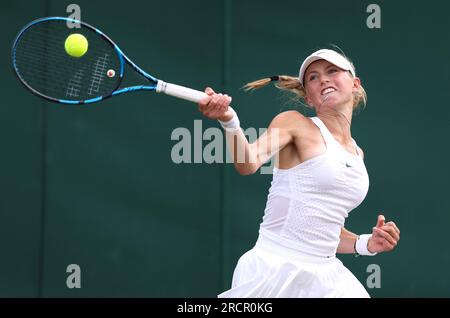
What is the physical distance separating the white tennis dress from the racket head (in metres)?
1.01

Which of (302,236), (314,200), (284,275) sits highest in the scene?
(314,200)

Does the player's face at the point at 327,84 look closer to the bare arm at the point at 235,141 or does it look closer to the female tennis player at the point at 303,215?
the female tennis player at the point at 303,215

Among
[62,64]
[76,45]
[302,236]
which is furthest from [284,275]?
[62,64]

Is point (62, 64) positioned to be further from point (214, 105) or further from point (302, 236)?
point (302, 236)

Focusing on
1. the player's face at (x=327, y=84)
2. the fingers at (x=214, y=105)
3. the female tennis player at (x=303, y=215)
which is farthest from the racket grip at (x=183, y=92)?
the player's face at (x=327, y=84)

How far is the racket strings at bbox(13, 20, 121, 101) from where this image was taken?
12.6ft

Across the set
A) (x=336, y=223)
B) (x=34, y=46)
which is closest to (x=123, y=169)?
(x=34, y=46)

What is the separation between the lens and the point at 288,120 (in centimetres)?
303

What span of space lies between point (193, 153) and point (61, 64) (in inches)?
34.5

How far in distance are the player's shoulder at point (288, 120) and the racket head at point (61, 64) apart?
3.01 feet

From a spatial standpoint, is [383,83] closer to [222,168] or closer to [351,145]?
[222,168]

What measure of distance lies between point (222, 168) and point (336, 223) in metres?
1.59

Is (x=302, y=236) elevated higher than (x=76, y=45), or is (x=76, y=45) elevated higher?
(x=76, y=45)

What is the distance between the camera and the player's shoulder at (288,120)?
3004 millimetres
